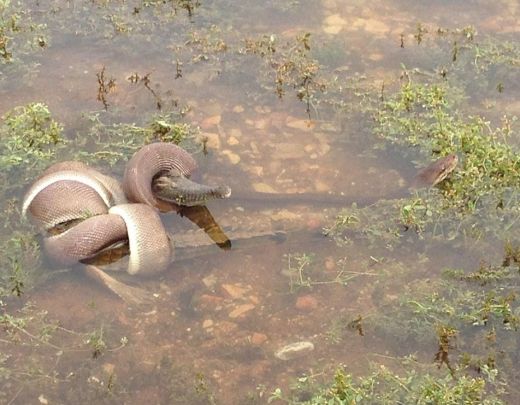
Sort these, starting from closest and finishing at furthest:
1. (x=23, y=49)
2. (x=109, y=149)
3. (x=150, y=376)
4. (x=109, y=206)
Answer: (x=150, y=376) → (x=109, y=206) → (x=109, y=149) → (x=23, y=49)

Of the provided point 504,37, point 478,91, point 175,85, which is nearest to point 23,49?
point 175,85

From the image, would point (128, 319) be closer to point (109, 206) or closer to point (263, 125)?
point (109, 206)

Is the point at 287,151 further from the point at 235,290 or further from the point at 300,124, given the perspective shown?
the point at 235,290

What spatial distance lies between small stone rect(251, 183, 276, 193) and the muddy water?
0.06 feet

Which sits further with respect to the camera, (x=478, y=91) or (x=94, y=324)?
(x=478, y=91)

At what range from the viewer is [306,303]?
6215mm

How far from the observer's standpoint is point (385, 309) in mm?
6070

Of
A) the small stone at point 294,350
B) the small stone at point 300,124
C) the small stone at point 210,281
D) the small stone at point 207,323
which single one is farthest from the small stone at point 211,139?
the small stone at point 294,350

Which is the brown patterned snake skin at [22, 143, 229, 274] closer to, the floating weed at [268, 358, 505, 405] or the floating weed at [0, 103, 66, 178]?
the floating weed at [0, 103, 66, 178]

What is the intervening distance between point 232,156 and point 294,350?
8.58 feet

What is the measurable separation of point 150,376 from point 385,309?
2.02 m

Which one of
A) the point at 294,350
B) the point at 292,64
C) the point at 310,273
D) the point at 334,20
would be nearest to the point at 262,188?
the point at 310,273

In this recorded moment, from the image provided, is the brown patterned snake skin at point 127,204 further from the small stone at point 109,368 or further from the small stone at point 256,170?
the small stone at point 109,368

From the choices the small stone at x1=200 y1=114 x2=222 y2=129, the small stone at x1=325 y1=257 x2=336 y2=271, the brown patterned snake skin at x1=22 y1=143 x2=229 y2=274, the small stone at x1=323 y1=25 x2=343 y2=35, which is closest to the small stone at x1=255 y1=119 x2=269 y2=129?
the small stone at x1=200 y1=114 x2=222 y2=129
